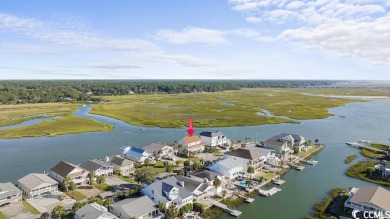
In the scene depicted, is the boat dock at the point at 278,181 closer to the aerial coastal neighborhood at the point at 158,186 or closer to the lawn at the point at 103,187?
the aerial coastal neighborhood at the point at 158,186

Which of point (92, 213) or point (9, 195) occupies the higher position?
point (92, 213)

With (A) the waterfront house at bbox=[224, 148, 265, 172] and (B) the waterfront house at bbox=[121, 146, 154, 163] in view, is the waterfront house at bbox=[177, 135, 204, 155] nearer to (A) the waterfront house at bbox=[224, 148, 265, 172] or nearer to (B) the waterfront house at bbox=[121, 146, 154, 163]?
(B) the waterfront house at bbox=[121, 146, 154, 163]

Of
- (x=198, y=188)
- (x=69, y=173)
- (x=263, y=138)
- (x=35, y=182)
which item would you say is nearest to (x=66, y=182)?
(x=69, y=173)

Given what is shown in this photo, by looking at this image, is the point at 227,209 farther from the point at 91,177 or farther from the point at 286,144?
the point at 286,144

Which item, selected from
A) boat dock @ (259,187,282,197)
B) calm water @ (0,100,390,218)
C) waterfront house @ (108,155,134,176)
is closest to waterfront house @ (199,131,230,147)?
Answer: calm water @ (0,100,390,218)

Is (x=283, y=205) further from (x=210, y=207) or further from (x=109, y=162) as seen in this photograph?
(x=109, y=162)

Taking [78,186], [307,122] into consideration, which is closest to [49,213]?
[78,186]
